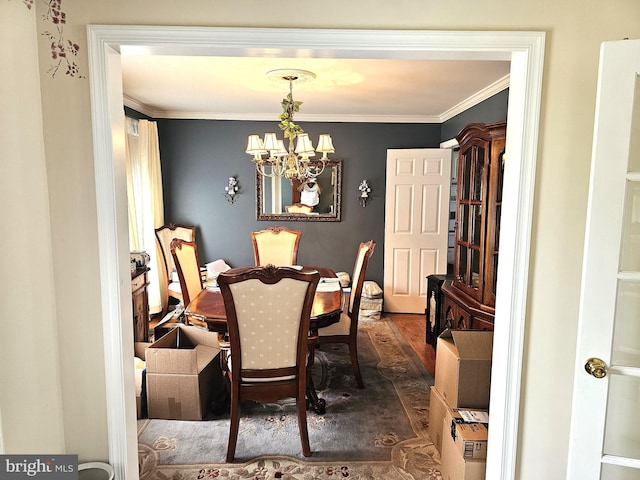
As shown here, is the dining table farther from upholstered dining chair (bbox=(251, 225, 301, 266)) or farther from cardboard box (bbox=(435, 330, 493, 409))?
upholstered dining chair (bbox=(251, 225, 301, 266))

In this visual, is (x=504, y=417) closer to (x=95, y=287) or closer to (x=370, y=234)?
(x=95, y=287)

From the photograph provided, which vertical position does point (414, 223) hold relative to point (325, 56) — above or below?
below

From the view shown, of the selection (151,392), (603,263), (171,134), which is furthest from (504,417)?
(171,134)

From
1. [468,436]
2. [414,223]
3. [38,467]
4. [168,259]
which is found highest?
[414,223]

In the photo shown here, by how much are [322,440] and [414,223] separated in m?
3.15

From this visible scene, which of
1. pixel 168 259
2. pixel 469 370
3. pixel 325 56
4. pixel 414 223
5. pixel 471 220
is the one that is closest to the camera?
pixel 325 56

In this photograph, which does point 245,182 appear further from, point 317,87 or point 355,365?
point 355,365

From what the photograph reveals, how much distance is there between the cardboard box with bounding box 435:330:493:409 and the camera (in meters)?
2.10

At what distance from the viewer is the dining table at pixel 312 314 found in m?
2.52

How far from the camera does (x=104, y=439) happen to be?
1.63m

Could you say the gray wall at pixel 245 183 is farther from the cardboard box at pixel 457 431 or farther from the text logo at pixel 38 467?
the text logo at pixel 38 467

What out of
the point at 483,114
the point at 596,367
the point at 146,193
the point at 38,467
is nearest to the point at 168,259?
the point at 146,193

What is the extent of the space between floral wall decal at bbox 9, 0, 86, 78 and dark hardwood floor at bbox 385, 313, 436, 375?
10.5ft

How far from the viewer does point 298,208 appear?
5145 millimetres
